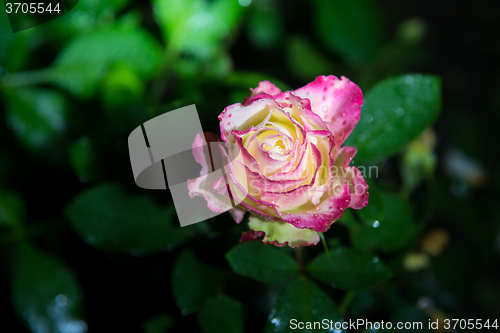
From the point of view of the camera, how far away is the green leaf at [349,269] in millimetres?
474

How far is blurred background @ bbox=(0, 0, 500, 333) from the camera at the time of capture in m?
0.57

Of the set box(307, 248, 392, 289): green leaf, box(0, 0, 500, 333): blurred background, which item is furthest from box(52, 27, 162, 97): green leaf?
box(307, 248, 392, 289): green leaf

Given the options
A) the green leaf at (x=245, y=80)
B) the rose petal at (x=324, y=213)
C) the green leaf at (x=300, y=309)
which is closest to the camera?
the rose petal at (x=324, y=213)

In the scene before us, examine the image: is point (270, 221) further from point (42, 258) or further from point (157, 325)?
point (42, 258)

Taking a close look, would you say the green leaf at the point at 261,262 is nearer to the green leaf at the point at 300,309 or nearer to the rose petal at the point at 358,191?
the green leaf at the point at 300,309

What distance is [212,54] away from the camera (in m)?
0.92

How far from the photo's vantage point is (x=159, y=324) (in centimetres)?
60

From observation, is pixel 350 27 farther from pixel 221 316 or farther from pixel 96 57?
pixel 221 316

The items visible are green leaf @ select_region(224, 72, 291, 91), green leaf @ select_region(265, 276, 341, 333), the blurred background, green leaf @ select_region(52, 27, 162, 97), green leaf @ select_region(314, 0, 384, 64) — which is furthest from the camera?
green leaf @ select_region(314, 0, 384, 64)

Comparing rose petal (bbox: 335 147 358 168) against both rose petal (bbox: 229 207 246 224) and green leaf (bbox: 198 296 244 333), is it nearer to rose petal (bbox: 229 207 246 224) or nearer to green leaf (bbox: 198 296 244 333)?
rose petal (bbox: 229 207 246 224)

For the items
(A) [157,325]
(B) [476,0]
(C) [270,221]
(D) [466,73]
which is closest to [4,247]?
(A) [157,325]

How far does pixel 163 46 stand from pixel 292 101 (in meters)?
0.68

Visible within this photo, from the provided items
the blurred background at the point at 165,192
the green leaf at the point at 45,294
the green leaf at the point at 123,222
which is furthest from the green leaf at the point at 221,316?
the green leaf at the point at 45,294

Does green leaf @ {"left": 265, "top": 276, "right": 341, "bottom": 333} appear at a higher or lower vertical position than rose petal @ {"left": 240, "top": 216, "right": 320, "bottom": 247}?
lower
